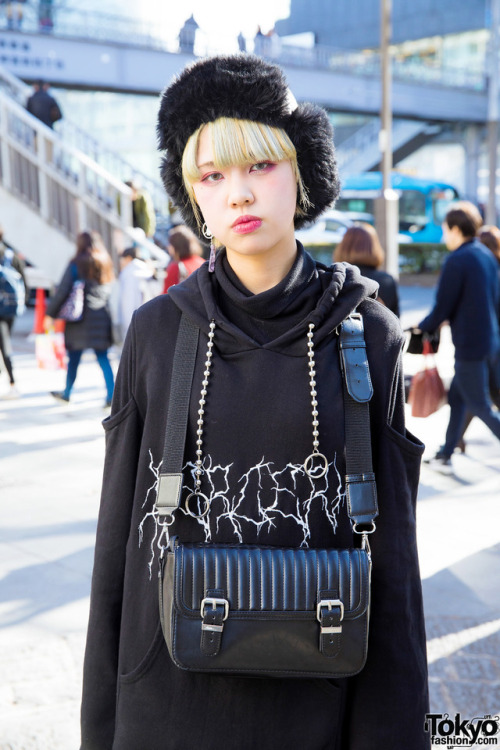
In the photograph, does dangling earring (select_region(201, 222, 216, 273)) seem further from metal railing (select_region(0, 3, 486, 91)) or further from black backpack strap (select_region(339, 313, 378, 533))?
metal railing (select_region(0, 3, 486, 91))

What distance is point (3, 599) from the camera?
4.29 meters

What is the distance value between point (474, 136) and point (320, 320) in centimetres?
4028

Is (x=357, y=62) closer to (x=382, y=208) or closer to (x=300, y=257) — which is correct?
(x=382, y=208)

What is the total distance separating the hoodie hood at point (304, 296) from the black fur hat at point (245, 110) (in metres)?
0.18

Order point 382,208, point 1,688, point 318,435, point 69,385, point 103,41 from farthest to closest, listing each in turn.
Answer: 1. point 103,41
2. point 382,208
3. point 69,385
4. point 1,688
5. point 318,435

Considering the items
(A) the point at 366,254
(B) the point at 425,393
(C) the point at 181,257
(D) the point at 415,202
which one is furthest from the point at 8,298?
(D) the point at 415,202

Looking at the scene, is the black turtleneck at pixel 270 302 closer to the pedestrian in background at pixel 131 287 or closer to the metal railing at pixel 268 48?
the pedestrian in background at pixel 131 287

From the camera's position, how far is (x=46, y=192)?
14188mm

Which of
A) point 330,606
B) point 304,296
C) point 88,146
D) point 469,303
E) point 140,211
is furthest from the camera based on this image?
point 88,146

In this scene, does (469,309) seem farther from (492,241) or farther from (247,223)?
(247,223)

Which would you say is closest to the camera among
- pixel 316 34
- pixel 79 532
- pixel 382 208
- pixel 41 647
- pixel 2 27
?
pixel 41 647

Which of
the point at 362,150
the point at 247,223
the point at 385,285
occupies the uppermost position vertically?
the point at 247,223

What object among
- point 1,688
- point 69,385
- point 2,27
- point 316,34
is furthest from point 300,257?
point 316,34

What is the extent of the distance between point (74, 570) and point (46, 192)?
10.5 metres
